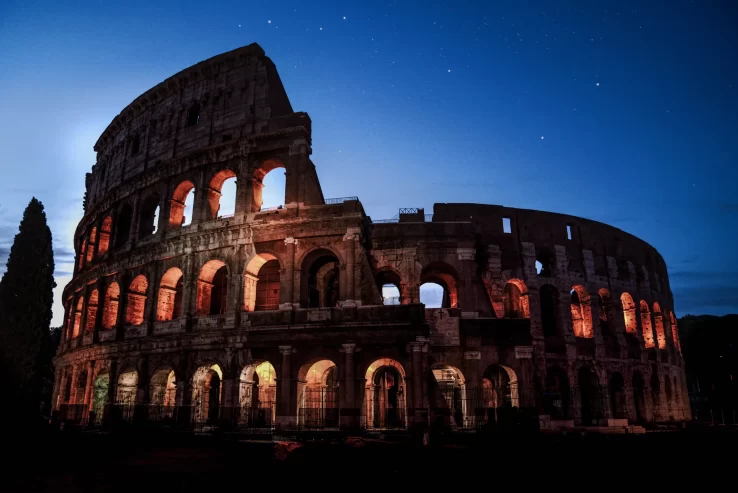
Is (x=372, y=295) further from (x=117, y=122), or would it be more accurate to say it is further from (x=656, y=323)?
(x=656, y=323)

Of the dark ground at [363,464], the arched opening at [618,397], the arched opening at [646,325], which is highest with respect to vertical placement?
the arched opening at [646,325]

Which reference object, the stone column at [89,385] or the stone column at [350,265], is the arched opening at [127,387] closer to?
the stone column at [89,385]

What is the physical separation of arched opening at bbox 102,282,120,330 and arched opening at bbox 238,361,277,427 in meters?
8.03

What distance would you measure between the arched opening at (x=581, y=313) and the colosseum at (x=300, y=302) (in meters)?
0.17

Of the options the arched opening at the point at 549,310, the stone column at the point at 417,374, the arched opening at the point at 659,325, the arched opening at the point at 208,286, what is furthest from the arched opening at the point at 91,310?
the arched opening at the point at 659,325

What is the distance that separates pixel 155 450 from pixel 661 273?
31.4 m

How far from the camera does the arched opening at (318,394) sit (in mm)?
17422

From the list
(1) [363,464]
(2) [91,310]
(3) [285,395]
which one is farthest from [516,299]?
(2) [91,310]

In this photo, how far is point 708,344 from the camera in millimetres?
41062

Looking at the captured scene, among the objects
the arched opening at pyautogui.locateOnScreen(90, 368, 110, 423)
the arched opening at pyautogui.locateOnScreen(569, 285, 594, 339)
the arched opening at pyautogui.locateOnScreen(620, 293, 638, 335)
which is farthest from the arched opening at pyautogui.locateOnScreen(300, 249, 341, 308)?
the arched opening at pyautogui.locateOnScreen(620, 293, 638, 335)

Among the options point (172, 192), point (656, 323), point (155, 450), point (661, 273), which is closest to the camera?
point (155, 450)

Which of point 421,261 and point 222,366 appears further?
point 421,261

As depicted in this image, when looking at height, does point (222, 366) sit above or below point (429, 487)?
above

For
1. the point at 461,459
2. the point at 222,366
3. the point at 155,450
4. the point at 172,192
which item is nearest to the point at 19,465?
the point at 155,450
